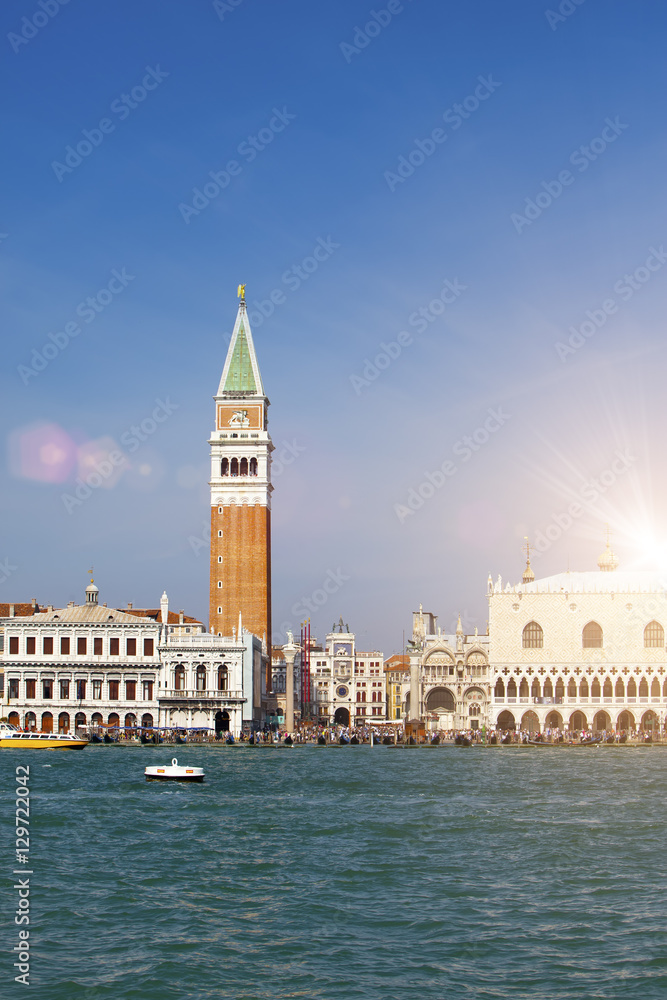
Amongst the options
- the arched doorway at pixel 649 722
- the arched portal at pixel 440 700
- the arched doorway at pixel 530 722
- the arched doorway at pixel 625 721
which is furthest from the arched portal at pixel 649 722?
the arched portal at pixel 440 700

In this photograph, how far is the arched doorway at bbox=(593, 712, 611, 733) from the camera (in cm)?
9038

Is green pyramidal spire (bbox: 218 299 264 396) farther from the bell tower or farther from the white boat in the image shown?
the white boat

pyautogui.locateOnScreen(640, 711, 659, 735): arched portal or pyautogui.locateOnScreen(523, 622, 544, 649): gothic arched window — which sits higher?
pyautogui.locateOnScreen(523, 622, 544, 649): gothic arched window

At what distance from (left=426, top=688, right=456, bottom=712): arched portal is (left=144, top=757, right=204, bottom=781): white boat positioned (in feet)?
189

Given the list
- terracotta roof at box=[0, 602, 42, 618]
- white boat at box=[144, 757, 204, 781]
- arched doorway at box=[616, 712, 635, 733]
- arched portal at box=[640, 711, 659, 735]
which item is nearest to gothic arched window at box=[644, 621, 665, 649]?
arched portal at box=[640, 711, 659, 735]

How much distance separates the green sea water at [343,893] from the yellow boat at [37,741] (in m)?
24.4

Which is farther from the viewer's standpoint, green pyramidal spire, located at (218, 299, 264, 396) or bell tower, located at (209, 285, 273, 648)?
green pyramidal spire, located at (218, 299, 264, 396)

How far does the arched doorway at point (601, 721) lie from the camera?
9038 cm

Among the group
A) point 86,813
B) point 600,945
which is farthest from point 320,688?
point 600,945

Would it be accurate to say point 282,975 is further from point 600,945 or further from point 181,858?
point 181,858

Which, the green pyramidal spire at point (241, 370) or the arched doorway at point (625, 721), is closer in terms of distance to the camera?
the arched doorway at point (625, 721)

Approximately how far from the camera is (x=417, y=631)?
381 feet

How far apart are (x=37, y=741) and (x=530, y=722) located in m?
40.9

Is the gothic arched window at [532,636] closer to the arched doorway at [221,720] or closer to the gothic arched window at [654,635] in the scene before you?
the gothic arched window at [654,635]
